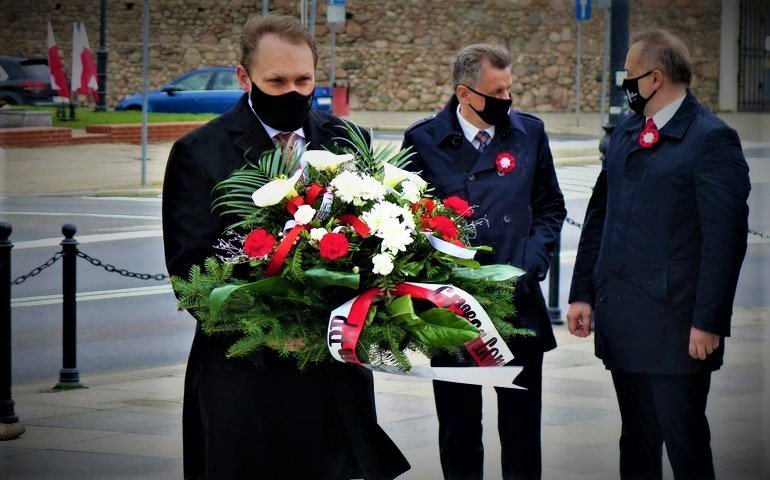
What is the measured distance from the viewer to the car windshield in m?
24.4

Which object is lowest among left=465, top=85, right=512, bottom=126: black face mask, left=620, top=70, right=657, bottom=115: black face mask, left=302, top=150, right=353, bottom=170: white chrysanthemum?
left=302, top=150, right=353, bottom=170: white chrysanthemum

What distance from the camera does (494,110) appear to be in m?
5.81

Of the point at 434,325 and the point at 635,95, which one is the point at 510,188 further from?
the point at 434,325

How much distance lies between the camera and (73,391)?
864 centimetres

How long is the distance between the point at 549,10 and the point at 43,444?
3419 cm

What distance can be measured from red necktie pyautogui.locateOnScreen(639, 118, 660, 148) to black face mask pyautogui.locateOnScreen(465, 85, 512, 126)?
71 centimetres

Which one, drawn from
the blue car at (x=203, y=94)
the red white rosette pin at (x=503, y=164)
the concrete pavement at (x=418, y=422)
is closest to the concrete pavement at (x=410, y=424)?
the concrete pavement at (x=418, y=422)

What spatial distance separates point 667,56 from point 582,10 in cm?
1704

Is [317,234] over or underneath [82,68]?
underneath

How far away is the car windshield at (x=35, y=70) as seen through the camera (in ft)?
79.9

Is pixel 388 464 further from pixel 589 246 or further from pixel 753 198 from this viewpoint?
pixel 753 198

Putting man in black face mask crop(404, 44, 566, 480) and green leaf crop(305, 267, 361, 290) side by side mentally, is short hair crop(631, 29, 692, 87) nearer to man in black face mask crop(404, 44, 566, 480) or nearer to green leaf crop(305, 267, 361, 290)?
man in black face mask crop(404, 44, 566, 480)

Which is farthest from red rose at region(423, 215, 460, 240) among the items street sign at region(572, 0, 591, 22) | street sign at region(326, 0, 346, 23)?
street sign at region(326, 0, 346, 23)

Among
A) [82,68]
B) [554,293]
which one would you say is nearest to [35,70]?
[82,68]
